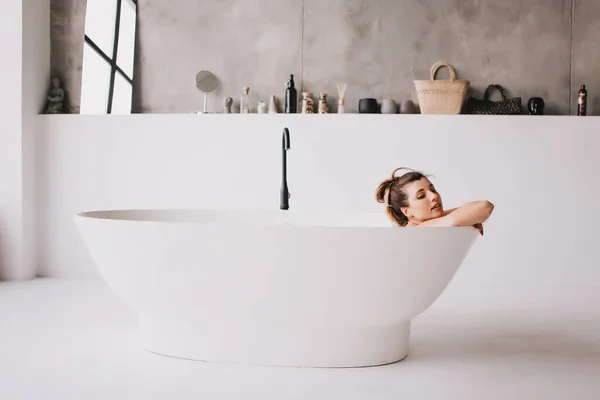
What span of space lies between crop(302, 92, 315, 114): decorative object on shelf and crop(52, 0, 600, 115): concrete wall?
0.32ft

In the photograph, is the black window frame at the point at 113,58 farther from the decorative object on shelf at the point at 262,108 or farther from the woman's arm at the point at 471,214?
the woman's arm at the point at 471,214

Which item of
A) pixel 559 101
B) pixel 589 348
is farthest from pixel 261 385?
pixel 559 101

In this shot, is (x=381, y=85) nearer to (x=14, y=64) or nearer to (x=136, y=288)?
(x=14, y=64)

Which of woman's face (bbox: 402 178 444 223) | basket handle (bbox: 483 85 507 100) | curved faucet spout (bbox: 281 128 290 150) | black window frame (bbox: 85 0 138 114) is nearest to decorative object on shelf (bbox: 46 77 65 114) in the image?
black window frame (bbox: 85 0 138 114)

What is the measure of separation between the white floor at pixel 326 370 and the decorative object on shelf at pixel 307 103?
1.69 meters

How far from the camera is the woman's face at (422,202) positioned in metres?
2.53

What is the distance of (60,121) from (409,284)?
117 inches

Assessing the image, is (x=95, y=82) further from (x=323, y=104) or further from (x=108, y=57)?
(x=323, y=104)

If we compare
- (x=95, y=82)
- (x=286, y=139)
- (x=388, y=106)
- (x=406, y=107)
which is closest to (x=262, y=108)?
(x=388, y=106)

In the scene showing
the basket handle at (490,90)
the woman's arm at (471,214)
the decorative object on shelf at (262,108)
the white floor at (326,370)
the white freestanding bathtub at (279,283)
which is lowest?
the white floor at (326,370)

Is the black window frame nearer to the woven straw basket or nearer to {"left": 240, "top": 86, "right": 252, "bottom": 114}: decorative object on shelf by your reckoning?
{"left": 240, "top": 86, "right": 252, "bottom": 114}: decorative object on shelf

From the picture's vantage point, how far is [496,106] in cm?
462

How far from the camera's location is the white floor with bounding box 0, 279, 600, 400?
2.18 meters

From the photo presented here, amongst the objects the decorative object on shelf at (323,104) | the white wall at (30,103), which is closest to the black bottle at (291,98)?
the decorative object on shelf at (323,104)
